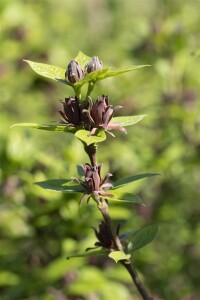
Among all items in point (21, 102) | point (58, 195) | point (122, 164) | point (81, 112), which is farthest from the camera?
point (21, 102)

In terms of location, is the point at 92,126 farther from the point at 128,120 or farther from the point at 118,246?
the point at 118,246

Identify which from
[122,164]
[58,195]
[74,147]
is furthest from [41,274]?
[122,164]

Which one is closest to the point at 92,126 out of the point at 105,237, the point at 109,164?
the point at 105,237

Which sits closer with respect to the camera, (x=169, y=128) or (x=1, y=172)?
(x=1, y=172)

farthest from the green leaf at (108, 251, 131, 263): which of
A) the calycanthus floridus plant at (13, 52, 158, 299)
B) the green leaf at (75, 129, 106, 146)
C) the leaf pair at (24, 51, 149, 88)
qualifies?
the leaf pair at (24, 51, 149, 88)

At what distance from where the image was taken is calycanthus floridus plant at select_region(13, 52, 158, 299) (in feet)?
4.54

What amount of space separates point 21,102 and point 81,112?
276 cm

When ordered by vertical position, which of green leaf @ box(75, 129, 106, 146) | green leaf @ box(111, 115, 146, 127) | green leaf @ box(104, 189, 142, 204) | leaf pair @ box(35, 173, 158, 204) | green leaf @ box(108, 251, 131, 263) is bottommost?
green leaf @ box(108, 251, 131, 263)

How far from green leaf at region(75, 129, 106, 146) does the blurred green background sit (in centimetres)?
48

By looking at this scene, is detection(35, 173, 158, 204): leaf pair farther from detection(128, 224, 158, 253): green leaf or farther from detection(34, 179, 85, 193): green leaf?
detection(128, 224, 158, 253): green leaf

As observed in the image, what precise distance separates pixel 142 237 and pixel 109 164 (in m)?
1.70

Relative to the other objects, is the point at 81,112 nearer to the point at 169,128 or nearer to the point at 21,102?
the point at 169,128

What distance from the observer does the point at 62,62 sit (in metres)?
4.15

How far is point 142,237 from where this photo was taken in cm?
160
